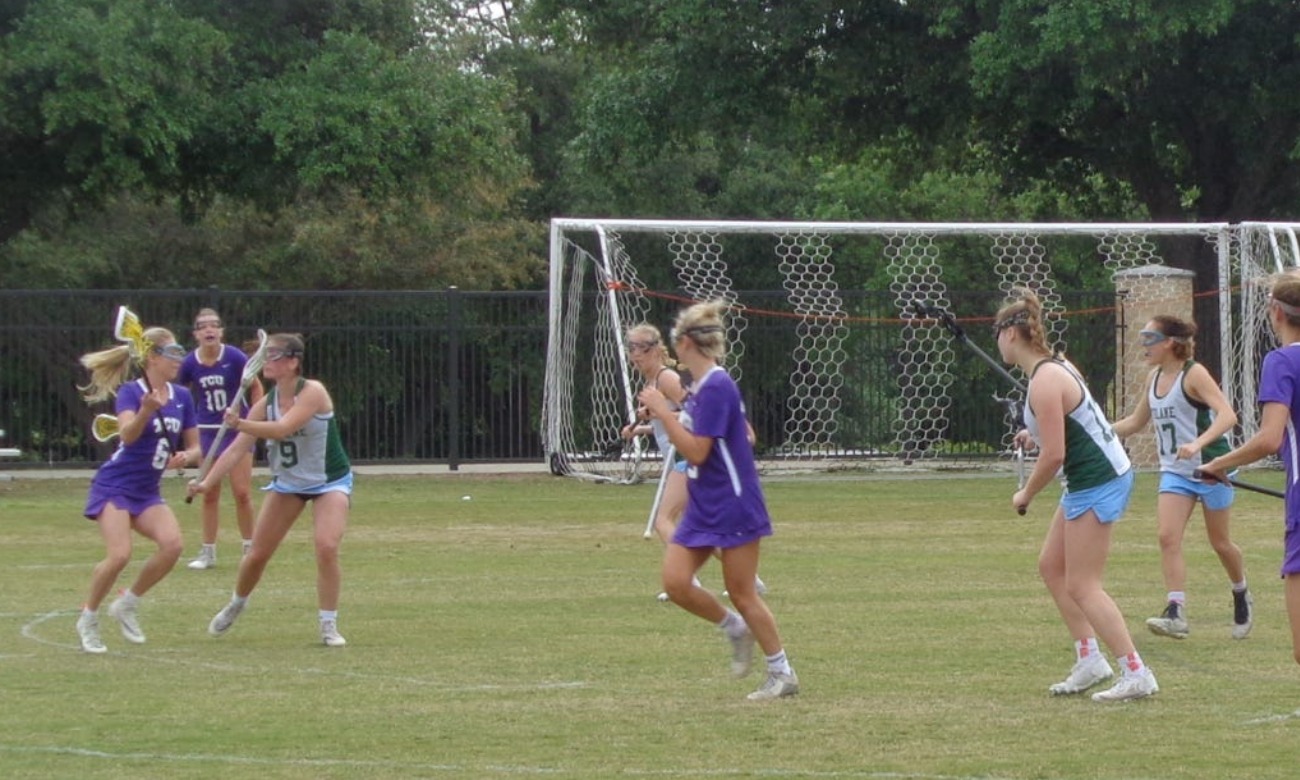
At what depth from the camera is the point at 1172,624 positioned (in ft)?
35.1

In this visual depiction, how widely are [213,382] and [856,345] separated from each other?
12.1m

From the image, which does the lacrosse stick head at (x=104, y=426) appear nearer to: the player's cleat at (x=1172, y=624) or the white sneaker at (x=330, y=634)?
the white sneaker at (x=330, y=634)

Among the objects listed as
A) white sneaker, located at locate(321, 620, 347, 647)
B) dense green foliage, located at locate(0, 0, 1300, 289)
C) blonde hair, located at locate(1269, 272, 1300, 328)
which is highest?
dense green foliage, located at locate(0, 0, 1300, 289)

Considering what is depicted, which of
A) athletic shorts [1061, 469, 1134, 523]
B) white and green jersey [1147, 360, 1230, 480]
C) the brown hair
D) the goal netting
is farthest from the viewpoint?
the goal netting

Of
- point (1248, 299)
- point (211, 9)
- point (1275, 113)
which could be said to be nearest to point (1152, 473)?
point (1248, 299)

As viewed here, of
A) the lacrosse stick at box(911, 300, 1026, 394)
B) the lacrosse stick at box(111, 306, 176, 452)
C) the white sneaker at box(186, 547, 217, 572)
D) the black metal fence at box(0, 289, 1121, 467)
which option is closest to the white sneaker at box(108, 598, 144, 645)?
the lacrosse stick at box(111, 306, 176, 452)

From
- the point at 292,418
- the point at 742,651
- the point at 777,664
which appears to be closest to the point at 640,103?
the point at 292,418

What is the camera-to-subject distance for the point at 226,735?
805 centimetres

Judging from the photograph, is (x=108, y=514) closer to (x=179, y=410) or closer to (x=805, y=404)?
(x=179, y=410)

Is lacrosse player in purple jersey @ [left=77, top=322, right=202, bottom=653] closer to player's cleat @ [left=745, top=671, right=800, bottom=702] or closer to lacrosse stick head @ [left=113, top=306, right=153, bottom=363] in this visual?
lacrosse stick head @ [left=113, top=306, right=153, bottom=363]

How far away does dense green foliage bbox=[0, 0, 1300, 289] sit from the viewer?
25.1 m

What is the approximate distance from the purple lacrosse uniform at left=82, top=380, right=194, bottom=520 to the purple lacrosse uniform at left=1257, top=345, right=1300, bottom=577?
6295mm

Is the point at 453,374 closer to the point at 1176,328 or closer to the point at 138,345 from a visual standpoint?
the point at 138,345

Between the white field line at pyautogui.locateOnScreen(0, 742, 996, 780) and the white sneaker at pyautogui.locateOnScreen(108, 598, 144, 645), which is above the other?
the white field line at pyautogui.locateOnScreen(0, 742, 996, 780)
